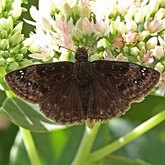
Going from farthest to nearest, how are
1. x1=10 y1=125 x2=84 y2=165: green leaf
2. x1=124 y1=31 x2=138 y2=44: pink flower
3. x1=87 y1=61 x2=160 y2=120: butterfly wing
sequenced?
1. x1=10 y1=125 x2=84 y2=165: green leaf
2. x1=124 y1=31 x2=138 y2=44: pink flower
3. x1=87 y1=61 x2=160 y2=120: butterfly wing

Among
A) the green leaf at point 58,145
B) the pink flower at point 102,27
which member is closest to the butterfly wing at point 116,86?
the pink flower at point 102,27

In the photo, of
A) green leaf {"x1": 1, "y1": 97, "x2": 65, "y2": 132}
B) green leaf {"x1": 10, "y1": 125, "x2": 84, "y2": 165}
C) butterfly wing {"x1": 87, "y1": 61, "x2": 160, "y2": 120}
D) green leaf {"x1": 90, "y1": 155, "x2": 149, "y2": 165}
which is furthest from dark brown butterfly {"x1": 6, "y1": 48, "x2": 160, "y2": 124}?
green leaf {"x1": 10, "y1": 125, "x2": 84, "y2": 165}

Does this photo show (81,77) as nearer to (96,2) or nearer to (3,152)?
(96,2)

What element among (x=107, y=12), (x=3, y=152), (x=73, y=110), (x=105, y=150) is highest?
(x=107, y=12)

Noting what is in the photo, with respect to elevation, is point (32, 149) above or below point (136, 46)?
below

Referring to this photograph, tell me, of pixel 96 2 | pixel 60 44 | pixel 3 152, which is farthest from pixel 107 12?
pixel 3 152

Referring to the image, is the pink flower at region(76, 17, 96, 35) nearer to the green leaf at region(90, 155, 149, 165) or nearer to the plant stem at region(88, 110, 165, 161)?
the plant stem at region(88, 110, 165, 161)

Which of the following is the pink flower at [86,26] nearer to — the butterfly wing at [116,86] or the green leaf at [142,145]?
the butterfly wing at [116,86]
